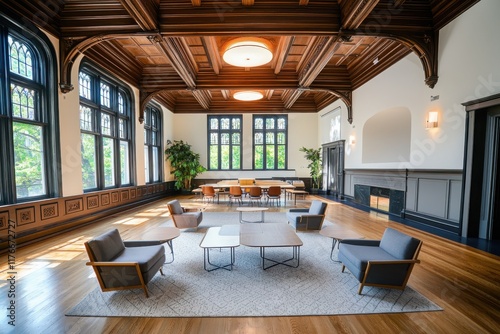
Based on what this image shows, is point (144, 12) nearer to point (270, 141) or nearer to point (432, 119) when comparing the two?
point (432, 119)

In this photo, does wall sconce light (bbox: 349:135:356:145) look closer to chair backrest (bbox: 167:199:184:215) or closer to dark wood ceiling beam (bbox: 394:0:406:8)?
dark wood ceiling beam (bbox: 394:0:406:8)

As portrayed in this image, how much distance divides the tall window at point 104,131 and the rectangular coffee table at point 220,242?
4.10m

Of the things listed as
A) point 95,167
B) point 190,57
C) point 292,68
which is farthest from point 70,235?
point 292,68

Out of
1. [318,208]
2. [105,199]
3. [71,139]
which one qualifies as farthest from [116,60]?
[318,208]

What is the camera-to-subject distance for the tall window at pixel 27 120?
368cm

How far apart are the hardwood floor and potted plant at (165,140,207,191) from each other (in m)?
6.50

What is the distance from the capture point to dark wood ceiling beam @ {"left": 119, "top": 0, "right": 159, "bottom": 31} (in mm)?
3568

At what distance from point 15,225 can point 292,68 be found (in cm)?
791

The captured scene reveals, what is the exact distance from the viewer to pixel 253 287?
2555 millimetres

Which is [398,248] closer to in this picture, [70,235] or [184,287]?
[184,287]

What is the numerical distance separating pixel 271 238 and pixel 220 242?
0.76 m

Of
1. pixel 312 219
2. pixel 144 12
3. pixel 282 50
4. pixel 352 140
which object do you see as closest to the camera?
pixel 144 12

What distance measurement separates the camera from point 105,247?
241cm

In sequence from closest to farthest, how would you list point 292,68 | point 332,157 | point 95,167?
point 95,167 → point 292,68 → point 332,157
